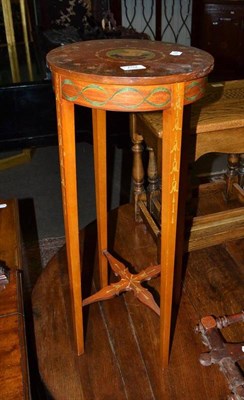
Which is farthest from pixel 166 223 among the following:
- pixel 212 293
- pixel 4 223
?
pixel 4 223

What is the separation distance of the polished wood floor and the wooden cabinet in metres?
3.14

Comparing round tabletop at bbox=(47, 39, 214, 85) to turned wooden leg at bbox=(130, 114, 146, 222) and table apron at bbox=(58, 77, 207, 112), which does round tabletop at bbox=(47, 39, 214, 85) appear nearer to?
table apron at bbox=(58, 77, 207, 112)

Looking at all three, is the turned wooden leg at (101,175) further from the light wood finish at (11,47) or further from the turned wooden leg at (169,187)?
the light wood finish at (11,47)

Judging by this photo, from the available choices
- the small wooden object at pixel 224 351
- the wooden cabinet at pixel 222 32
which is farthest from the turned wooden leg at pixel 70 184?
the wooden cabinet at pixel 222 32

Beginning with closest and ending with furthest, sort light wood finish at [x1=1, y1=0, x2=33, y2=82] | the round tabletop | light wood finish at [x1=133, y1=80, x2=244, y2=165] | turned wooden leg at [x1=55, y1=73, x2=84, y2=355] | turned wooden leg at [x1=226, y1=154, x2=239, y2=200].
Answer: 1. the round tabletop
2. turned wooden leg at [x1=55, y1=73, x2=84, y2=355]
3. light wood finish at [x1=133, y1=80, x2=244, y2=165]
4. turned wooden leg at [x1=226, y1=154, x2=239, y2=200]
5. light wood finish at [x1=1, y1=0, x2=33, y2=82]

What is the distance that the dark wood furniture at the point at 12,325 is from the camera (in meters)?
0.95

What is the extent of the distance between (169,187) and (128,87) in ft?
0.80

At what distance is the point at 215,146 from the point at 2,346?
0.86m

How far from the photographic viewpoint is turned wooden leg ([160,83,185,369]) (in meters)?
0.84

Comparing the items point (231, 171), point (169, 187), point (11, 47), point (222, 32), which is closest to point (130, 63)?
point (169, 187)

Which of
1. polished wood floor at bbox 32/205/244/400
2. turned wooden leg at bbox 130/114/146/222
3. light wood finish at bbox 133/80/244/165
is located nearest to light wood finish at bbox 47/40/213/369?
polished wood floor at bbox 32/205/244/400

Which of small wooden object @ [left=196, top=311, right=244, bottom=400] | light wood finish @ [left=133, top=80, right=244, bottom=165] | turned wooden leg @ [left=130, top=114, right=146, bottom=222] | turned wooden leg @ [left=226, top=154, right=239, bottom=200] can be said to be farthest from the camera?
turned wooden leg @ [left=226, top=154, right=239, bottom=200]

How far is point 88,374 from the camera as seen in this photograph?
1158mm

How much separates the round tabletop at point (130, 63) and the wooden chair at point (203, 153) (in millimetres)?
233
